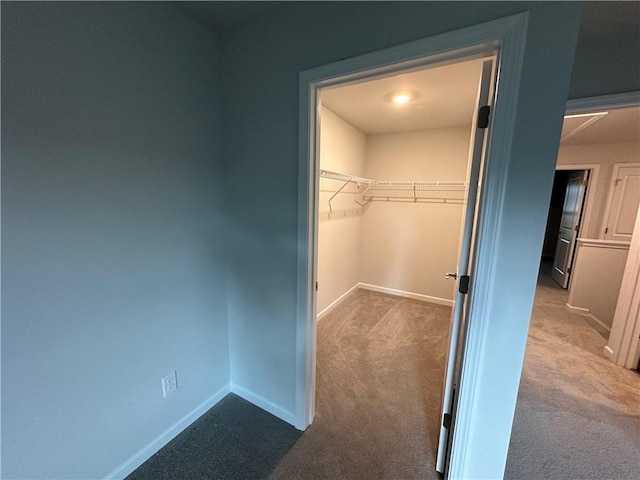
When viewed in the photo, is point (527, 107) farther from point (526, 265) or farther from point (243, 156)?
point (243, 156)

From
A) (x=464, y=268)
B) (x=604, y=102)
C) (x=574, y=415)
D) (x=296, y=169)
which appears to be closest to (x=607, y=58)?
(x=604, y=102)

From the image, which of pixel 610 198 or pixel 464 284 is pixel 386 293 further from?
pixel 610 198

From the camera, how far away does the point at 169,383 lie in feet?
5.18

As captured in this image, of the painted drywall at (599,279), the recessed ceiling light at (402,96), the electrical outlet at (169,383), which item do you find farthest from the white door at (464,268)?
the painted drywall at (599,279)

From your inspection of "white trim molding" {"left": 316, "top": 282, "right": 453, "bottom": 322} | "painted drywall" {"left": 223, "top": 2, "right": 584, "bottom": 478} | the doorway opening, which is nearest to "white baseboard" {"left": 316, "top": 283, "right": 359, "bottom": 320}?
"white trim molding" {"left": 316, "top": 282, "right": 453, "bottom": 322}

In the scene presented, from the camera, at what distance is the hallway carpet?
4.79 feet

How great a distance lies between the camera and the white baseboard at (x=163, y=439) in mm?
1376

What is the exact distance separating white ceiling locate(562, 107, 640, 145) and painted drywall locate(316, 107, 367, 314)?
2.12m

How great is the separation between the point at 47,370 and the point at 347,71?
185 centimetres

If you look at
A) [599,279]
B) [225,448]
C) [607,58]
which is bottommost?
[225,448]

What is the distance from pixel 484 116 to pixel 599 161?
4.38 metres

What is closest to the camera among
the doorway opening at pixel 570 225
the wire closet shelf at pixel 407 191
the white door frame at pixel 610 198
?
the wire closet shelf at pixel 407 191

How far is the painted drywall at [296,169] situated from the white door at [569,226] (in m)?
4.54

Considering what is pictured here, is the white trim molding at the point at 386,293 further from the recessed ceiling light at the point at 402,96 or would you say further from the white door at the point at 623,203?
the white door at the point at 623,203
